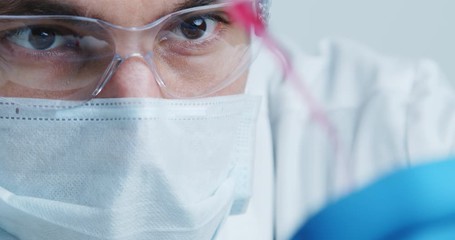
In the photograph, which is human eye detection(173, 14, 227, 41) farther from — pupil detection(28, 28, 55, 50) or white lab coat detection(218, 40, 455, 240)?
white lab coat detection(218, 40, 455, 240)

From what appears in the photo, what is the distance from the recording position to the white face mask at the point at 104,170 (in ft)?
2.94

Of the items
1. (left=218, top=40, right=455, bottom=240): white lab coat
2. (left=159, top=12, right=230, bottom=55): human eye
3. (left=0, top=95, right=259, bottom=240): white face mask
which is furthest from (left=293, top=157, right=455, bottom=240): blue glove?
(left=218, top=40, right=455, bottom=240): white lab coat

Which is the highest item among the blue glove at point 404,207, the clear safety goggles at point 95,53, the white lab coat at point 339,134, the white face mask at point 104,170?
the blue glove at point 404,207

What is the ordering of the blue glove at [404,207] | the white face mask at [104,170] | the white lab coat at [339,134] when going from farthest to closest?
the white lab coat at [339,134], the white face mask at [104,170], the blue glove at [404,207]

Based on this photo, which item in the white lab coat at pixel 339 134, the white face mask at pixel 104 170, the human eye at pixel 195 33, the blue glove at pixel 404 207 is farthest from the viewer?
the white lab coat at pixel 339 134

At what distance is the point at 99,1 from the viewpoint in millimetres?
898

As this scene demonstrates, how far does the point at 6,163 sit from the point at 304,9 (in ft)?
3.32

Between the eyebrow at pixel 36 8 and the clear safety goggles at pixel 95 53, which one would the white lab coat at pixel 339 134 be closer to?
the clear safety goggles at pixel 95 53

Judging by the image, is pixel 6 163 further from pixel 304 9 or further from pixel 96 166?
pixel 304 9

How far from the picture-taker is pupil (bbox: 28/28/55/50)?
985 millimetres

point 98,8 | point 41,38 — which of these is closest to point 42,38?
point 41,38

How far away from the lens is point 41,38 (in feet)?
3.26

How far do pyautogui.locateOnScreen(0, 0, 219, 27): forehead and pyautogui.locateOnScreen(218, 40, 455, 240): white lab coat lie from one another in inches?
18.5

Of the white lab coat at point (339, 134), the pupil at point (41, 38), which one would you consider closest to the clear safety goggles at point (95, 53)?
the pupil at point (41, 38)
